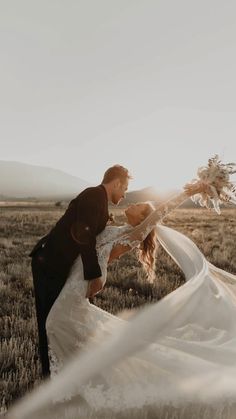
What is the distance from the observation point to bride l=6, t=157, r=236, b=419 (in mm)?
3668

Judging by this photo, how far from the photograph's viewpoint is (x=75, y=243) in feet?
12.7

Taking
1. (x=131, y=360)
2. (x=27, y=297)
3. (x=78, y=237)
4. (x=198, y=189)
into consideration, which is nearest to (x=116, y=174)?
(x=78, y=237)

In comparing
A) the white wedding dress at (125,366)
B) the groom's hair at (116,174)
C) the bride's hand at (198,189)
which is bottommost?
the white wedding dress at (125,366)

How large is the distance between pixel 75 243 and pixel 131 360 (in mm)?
894

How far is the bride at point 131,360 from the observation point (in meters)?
3.67

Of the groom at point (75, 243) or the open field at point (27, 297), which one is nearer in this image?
the groom at point (75, 243)

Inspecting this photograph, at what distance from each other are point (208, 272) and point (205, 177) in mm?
972

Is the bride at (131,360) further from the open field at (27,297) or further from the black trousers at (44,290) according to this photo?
the open field at (27,297)

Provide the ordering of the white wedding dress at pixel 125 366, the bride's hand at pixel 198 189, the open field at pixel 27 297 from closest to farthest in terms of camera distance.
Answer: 1. the white wedding dress at pixel 125 366
2. the bride's hand at pixel 198 189
3. the open field at pixel 27 297

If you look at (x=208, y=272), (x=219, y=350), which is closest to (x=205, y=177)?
(x=208, y=272)

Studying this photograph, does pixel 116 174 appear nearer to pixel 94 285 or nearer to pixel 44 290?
pixel 94 285

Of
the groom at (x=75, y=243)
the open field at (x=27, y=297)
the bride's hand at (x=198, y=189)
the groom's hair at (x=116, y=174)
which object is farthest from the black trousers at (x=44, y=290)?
the bride's hand at (x=198, y=189)

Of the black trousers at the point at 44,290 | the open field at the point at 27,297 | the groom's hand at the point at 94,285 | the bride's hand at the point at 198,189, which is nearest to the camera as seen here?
the groom's hand at the point at 94,285

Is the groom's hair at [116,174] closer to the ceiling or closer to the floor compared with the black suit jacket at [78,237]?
closer to the ceiling
